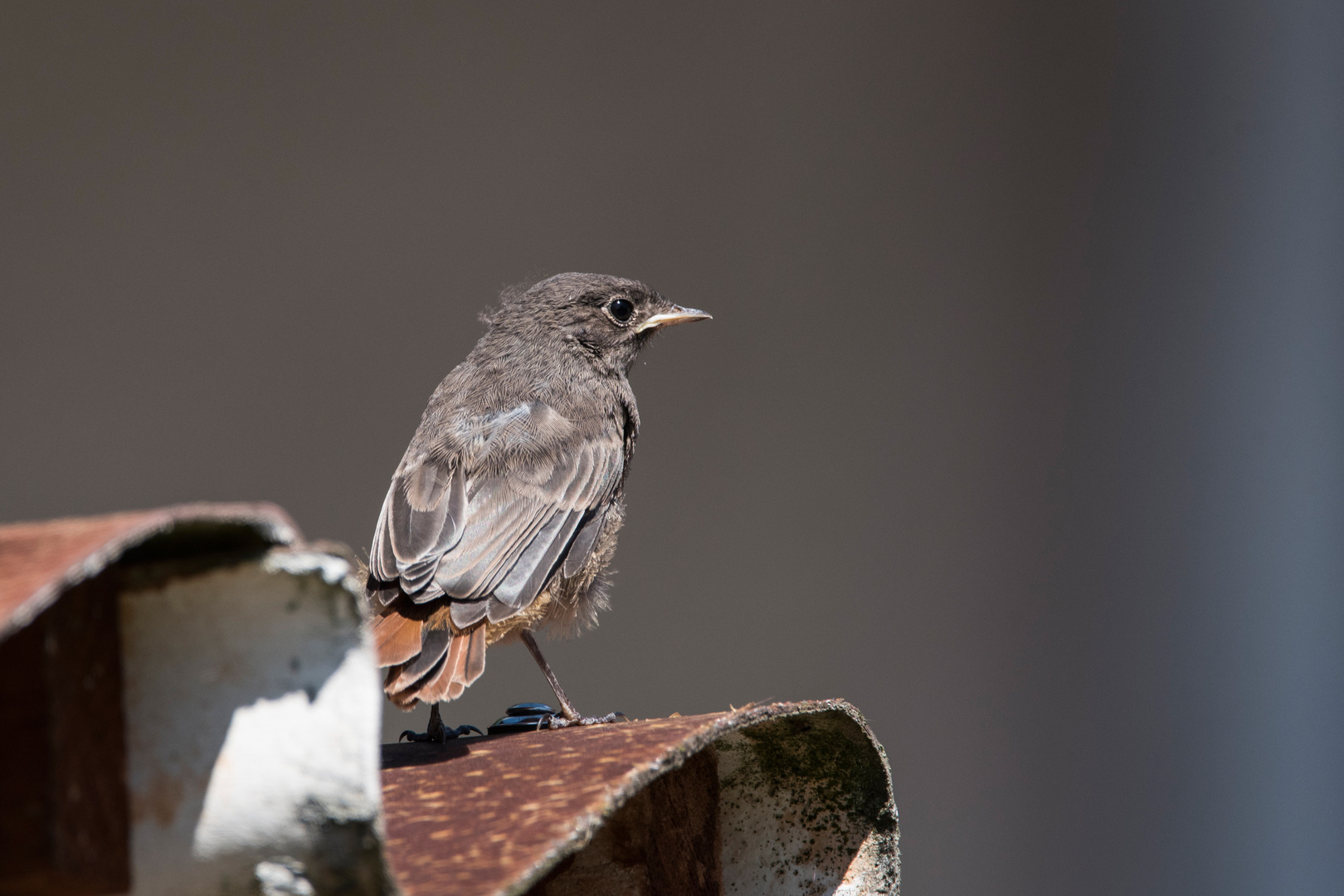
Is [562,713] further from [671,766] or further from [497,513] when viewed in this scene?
[671,766]

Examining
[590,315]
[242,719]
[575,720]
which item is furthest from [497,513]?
[242,719]

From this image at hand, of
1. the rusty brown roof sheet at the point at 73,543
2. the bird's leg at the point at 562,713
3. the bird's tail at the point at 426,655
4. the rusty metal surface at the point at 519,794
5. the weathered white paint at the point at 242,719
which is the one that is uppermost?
the rusty brown roof sheet at the point at 73,543

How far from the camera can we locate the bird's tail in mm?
2390

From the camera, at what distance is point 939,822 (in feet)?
20.1

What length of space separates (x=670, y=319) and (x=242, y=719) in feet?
10.6

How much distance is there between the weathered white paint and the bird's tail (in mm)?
1276

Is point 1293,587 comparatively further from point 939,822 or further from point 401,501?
point 401,501

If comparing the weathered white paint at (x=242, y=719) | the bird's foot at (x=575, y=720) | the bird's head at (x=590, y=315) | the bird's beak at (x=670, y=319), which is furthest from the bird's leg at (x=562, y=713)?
the weathered white paint at (x=242, y=719)

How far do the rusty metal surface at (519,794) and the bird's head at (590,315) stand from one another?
223 cm

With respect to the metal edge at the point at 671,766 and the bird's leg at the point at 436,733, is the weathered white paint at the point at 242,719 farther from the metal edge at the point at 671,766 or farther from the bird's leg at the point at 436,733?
the bird's leg at the point at 436,733

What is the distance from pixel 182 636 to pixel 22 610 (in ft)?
0.86

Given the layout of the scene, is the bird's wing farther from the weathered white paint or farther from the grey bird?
the weathered white paint

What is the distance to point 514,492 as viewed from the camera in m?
3.08

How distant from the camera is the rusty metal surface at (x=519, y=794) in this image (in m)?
1.20
